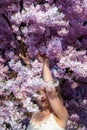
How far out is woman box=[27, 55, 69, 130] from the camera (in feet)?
17.4

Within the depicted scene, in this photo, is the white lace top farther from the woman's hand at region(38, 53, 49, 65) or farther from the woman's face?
the woman's hand at region(38, 53, 49, 65)

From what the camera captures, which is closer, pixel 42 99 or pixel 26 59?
pixel 42 99

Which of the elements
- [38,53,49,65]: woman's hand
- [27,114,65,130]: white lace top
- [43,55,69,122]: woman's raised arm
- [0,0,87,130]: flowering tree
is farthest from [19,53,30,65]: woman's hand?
[27,114,65,130]: white lace top

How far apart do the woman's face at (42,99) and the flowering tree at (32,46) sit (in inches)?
4.5

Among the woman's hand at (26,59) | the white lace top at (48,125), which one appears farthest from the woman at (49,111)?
the woman's hand at (26,59)

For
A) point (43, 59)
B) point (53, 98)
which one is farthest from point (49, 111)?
point (43, 59)

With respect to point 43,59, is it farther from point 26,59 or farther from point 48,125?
point 48,125

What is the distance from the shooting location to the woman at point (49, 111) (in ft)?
17.4

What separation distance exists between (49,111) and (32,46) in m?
0.82

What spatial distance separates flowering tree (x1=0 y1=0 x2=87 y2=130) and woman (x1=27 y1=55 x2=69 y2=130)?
0.30 ft

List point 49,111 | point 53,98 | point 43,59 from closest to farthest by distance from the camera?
point 53,98, point 43,59, point 49,111

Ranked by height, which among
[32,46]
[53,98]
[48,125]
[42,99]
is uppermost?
[32,46]

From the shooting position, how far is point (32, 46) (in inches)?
217

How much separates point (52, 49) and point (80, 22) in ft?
3.06
